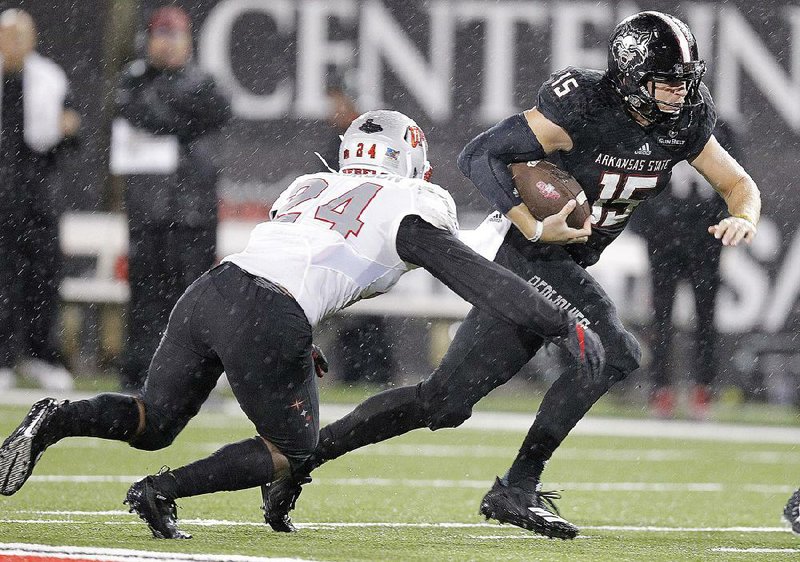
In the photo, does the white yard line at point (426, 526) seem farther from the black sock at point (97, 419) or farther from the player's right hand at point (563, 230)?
the player's right hand at point (563, 230)

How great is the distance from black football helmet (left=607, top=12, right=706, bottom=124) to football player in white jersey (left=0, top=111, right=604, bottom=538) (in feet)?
2.49

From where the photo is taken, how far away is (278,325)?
3916mm

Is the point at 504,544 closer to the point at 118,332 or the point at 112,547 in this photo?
the point at 112,547

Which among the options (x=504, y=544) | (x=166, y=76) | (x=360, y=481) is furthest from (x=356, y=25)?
(x=504, y=544)

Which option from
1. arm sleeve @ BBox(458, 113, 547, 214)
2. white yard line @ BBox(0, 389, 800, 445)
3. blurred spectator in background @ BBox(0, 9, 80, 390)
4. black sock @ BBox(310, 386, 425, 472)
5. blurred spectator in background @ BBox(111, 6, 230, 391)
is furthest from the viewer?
blurred spectator in background @ BBox(0, 9, 80, 390)

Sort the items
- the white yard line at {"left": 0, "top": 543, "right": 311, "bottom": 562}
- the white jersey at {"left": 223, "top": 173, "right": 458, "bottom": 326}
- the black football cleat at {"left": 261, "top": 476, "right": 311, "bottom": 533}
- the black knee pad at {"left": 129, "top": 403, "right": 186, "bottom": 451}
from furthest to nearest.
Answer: the black football cleat at {"left": 261, "top": 476, "right": 311, "bottom": 533}
the black knee pad at {"left": 129, "top": 403, "right": 186, "bottom": 451}
the white jersey at {"left": 223, "top": 173, "right": 458, "bottom": 326}
the white yard line at {"left": 0, "top": 543, "right": 311, "bottom": 562}

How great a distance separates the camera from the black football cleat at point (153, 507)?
155 inches

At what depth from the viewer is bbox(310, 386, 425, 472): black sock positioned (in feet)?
15.3

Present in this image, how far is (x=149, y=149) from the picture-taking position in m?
8.29

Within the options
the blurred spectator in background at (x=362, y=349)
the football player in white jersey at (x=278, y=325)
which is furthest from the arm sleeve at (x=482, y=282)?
the blurred spectator in background at (x=362, y=349)

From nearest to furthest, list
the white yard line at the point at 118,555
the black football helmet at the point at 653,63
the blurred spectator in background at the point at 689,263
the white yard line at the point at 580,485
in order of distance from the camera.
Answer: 1. the white yard line at the point at 118,555
2. the black football helmet at the point at 653,63
3. the white yard line at the point at 580,485
4. the blurred spectator in background at the point at 689,263

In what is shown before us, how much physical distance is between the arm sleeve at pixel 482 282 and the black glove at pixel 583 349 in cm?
2

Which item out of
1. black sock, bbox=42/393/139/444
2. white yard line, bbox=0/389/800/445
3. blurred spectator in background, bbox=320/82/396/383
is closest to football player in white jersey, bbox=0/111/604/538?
black sock, bbox=42/393/139/444

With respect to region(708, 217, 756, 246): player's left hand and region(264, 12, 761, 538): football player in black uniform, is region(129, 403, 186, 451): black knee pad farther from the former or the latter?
region(708, 217, 756, 246): player's left hand
